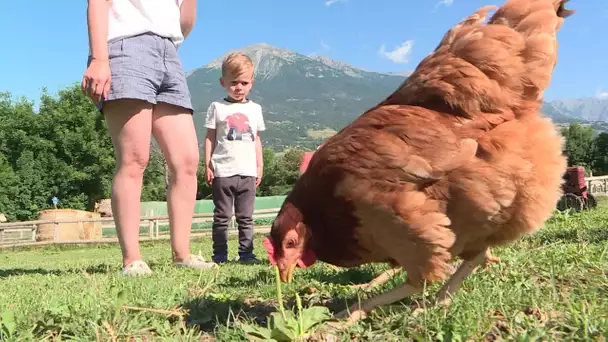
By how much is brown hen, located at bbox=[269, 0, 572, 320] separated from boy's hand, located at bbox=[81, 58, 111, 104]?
5.38 ft

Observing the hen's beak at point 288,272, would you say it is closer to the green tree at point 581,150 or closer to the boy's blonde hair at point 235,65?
the boy's blonde hair at point 235,65

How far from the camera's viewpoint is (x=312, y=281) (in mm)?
2717

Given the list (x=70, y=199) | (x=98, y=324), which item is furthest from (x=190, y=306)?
(x=70, y=199)

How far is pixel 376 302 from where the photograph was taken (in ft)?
6.09

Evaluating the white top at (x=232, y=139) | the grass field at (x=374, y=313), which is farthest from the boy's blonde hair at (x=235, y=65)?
the grass field at (x=374, y=313)

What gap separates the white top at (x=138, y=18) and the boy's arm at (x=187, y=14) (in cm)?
47

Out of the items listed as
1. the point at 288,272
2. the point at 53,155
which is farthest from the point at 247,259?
the point at 53,155

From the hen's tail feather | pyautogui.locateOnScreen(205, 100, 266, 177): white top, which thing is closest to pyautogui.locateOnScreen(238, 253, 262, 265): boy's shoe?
pyautogui.locateOnScreen(205, 100, 266, 177): white top

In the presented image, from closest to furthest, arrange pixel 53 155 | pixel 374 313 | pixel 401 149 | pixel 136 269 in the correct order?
pixel 374 313 → pixel 401 149 → pixel 136 269 → pixel 53 155

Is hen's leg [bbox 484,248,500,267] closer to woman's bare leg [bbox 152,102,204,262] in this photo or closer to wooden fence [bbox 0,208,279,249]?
woman's bare leg [bbox 152,102,204,262]

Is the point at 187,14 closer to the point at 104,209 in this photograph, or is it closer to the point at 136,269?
the point at 136,269

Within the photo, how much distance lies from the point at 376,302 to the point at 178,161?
7.71ft

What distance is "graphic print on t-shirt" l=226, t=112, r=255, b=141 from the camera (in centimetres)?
527

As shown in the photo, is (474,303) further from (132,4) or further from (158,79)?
(132,4)
